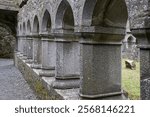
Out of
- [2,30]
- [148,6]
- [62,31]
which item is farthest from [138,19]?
[2,30]

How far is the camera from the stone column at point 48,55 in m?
7.02

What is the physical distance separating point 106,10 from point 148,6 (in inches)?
63.0

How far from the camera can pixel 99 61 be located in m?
4.08

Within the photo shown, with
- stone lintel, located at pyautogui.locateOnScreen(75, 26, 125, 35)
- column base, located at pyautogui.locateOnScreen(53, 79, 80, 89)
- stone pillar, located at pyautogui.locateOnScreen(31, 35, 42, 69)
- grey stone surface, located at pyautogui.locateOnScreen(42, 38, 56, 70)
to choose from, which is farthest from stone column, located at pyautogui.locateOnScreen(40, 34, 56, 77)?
stone lintel, located at pyautogui.locateOnScreen(75, 26, 125, 35)

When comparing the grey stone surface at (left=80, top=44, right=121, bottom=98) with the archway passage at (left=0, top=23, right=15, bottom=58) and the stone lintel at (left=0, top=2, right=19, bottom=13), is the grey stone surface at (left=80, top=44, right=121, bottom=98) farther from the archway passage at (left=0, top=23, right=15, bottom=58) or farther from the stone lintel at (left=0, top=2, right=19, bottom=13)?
the archway passage at (left=0, top=23, right=15, bottom=58)

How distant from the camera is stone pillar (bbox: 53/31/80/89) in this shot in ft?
18.1

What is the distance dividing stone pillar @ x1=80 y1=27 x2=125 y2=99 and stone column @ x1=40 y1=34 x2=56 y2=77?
2.95 metres

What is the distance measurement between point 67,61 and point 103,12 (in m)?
1.85

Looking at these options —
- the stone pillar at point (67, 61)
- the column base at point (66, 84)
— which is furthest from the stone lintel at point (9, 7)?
the column base at point (66, 84)

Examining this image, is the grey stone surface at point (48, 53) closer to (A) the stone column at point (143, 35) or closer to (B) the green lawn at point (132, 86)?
(B) the green lawn at point (132, 86)

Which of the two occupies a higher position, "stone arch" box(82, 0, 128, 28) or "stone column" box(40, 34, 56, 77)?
"stone arch" box(82, 0, 128, 28)

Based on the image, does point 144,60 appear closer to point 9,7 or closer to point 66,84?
point 66,84

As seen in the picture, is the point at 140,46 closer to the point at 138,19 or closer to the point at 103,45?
the point at 138,19

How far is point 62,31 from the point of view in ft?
18.0
